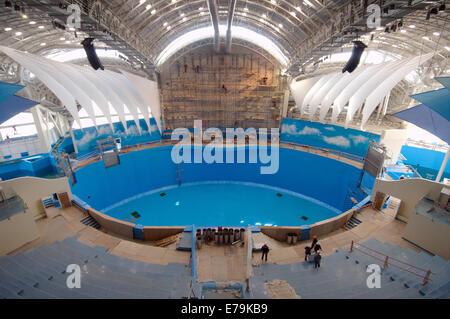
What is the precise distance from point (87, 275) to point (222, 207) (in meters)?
10.2

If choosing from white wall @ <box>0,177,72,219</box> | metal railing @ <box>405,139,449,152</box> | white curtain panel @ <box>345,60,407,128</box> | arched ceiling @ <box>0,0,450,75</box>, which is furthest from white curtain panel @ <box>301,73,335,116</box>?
white wall @ <box>0,177,72,219</box>

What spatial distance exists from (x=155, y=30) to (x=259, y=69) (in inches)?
440

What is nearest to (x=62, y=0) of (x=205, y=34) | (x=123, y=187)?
(x=123, y=187)

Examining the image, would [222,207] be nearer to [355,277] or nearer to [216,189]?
[216,189]

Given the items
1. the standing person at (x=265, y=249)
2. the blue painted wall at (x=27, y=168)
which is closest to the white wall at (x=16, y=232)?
the blue painted wall at (x=27, y=168)

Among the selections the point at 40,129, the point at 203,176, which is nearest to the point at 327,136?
the point at 203,176

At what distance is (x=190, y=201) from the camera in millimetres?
16484

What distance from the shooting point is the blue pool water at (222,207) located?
46.7ft

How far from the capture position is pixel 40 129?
17.4 meters

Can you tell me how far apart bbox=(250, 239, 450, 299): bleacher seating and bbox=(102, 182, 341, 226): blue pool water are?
6.16 meters

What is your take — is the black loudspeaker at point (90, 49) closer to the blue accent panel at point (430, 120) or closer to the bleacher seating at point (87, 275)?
the bleacher seating at point (87, 275)

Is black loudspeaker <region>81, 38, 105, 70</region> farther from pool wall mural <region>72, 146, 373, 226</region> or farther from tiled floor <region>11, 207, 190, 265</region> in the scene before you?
tiled floor <region>11, 207, 190, 265</region>

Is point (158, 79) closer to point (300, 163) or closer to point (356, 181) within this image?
point (300, 163)
